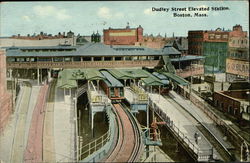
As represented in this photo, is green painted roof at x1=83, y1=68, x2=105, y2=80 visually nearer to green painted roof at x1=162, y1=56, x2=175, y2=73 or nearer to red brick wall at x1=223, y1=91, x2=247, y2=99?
green painted roof at x1=162, y1=56, x2=175, y2=73

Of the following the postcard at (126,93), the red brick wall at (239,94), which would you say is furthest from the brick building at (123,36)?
the red brick wall at (239,94)

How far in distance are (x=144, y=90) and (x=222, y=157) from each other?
4.12 meters

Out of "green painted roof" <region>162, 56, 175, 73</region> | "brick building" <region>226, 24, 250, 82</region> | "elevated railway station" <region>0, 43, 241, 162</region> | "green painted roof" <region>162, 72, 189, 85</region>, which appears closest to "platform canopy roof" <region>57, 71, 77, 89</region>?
"elevated railway station" <region>0, 43, 241, 162</region>

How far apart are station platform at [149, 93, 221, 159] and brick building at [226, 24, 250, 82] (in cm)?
320

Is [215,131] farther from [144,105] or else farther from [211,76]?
[211,76]

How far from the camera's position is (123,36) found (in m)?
13.3

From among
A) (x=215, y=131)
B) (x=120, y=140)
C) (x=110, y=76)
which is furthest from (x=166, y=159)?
(x=110, y=76)

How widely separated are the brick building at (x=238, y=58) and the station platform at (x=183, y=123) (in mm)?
3196

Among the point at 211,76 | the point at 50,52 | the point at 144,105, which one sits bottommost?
the point at 144,105

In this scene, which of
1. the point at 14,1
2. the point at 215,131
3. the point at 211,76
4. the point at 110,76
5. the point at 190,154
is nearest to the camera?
the point at 14,1

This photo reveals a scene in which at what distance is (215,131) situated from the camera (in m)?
12.3

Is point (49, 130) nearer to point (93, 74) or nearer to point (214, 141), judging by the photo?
point (93, 74)

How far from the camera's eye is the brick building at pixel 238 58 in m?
13.9

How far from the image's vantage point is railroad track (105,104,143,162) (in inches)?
356
